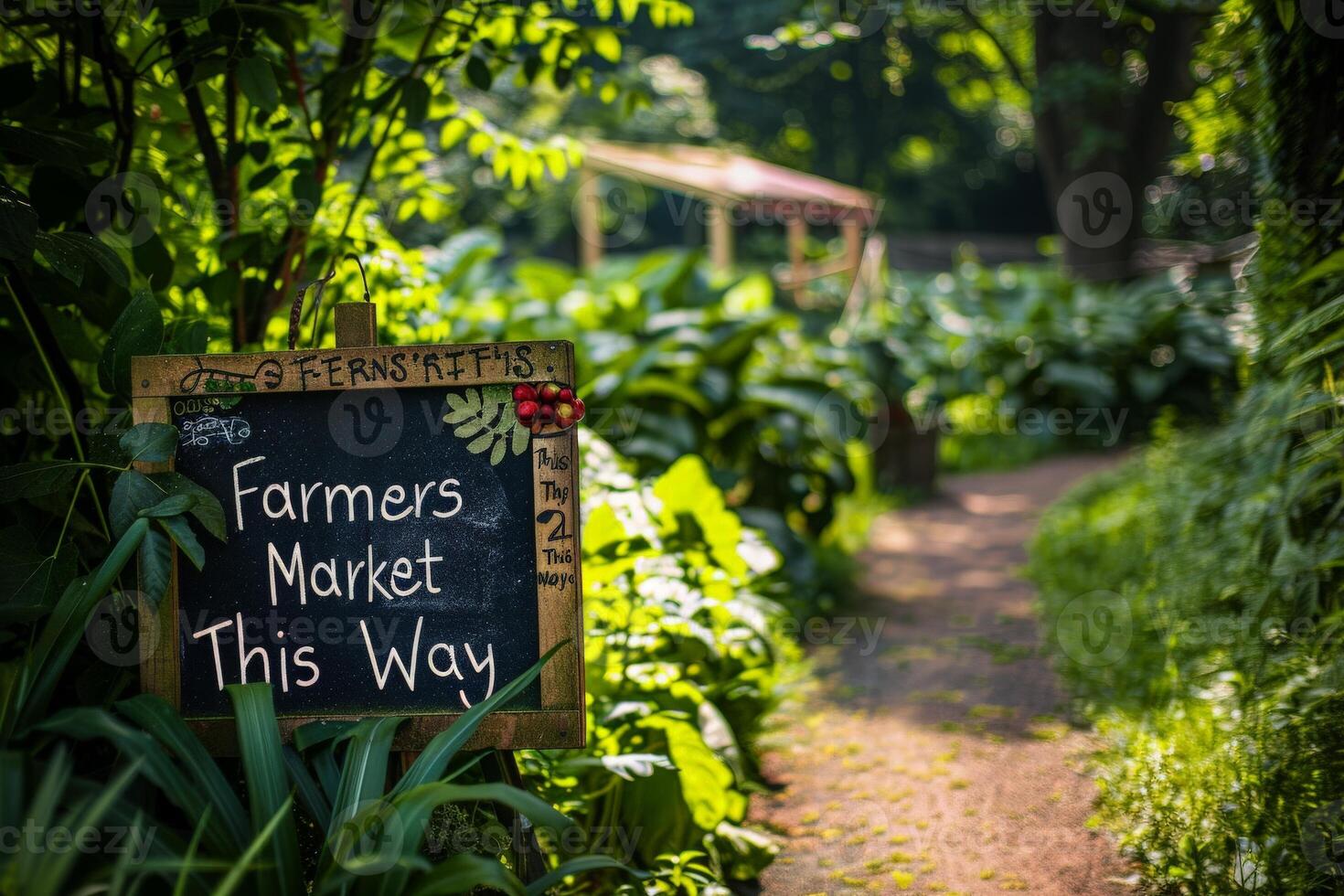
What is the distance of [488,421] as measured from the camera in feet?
5.63

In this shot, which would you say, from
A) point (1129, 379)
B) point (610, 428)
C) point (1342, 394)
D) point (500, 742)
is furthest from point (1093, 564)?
point (1129, 379)

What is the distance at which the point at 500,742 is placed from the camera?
1672mm

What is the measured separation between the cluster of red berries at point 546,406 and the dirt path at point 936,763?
1119 mm

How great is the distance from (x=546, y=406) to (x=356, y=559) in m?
0.39

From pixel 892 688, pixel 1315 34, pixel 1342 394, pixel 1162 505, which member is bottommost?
pixel 892 688

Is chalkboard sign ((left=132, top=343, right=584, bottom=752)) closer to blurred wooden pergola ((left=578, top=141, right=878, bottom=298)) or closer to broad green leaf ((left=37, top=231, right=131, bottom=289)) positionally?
broad green leaf ((left=37, top=231, right=131, bottom=289))

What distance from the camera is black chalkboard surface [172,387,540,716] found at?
5.59ft

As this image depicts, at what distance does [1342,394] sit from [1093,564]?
2.59 metres

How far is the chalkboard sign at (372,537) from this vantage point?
169cm

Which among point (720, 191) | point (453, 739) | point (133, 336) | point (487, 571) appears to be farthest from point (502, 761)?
point (720, 191)

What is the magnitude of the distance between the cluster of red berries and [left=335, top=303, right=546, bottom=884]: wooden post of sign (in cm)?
27

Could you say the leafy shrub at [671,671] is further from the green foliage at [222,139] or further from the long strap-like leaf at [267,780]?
the green foliage at [222,139]

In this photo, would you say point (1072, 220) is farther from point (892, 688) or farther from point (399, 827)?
point (399, 827)

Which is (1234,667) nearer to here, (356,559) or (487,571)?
(487,571)
